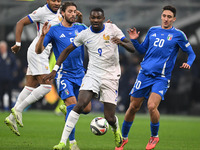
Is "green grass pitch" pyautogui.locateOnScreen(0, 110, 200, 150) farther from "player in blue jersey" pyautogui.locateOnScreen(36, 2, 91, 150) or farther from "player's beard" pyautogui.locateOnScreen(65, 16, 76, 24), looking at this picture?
"player's beard" pyautogui.locateOnScreen(65, 16, 76, 24)

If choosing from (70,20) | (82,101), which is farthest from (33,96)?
(82,101)

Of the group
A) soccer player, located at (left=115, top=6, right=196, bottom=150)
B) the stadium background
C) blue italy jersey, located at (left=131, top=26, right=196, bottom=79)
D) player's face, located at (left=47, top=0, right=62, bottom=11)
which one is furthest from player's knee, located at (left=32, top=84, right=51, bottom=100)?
the stadium background

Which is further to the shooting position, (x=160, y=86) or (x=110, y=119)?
(x=160, y=86)

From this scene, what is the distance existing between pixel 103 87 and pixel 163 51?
156 cm

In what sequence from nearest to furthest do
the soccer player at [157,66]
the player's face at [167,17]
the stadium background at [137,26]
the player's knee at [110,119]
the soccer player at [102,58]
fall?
the soccer player at [102,58] → the player's knee at [110,119] → the soccer player at [157,66] → the player's face at [167,17] → the stadium background at [137,26]

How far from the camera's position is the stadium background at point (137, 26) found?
67.5 feet

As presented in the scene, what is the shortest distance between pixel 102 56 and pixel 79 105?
38.3 inches

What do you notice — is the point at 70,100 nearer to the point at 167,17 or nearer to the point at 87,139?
the point at 87,139

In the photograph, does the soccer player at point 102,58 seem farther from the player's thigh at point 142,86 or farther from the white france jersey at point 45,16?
the white france jersey at point 45,16

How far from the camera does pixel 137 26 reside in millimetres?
21516

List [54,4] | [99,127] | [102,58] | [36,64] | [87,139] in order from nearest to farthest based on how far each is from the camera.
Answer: [102,58], [99,127], [54,4], [36,64], [87,139]

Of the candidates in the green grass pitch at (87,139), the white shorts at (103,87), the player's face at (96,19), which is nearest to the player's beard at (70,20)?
the player's face at (96,19)

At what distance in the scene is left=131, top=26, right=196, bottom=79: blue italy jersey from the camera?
30.1 ft

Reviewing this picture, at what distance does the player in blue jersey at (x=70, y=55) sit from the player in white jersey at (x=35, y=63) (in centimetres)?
97
